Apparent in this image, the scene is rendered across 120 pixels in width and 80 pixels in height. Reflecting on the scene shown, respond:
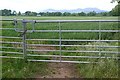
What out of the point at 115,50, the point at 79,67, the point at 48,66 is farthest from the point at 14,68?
the point at 115,50

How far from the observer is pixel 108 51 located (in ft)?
27.5

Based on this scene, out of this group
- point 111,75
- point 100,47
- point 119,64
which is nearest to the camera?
point 111,75

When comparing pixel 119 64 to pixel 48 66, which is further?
pixel 48 66

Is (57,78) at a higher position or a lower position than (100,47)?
lower

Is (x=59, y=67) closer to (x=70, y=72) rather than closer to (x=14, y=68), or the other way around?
(x=70, y=72)

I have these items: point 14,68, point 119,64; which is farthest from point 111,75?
point 14,68

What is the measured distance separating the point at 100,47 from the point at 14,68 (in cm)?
222

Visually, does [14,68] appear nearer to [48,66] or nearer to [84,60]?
[48,66]

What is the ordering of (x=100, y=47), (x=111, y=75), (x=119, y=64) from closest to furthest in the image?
(x=111, y=75)
(x=119, y=64)
(x=100, y=47)

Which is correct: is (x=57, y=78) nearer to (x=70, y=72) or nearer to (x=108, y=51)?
(x=70, y=72)

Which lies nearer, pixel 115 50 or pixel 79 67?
pixel 79 67

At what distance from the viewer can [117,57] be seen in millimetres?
8070

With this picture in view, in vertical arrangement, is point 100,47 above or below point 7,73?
above

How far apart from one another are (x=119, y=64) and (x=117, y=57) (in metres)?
0.33
